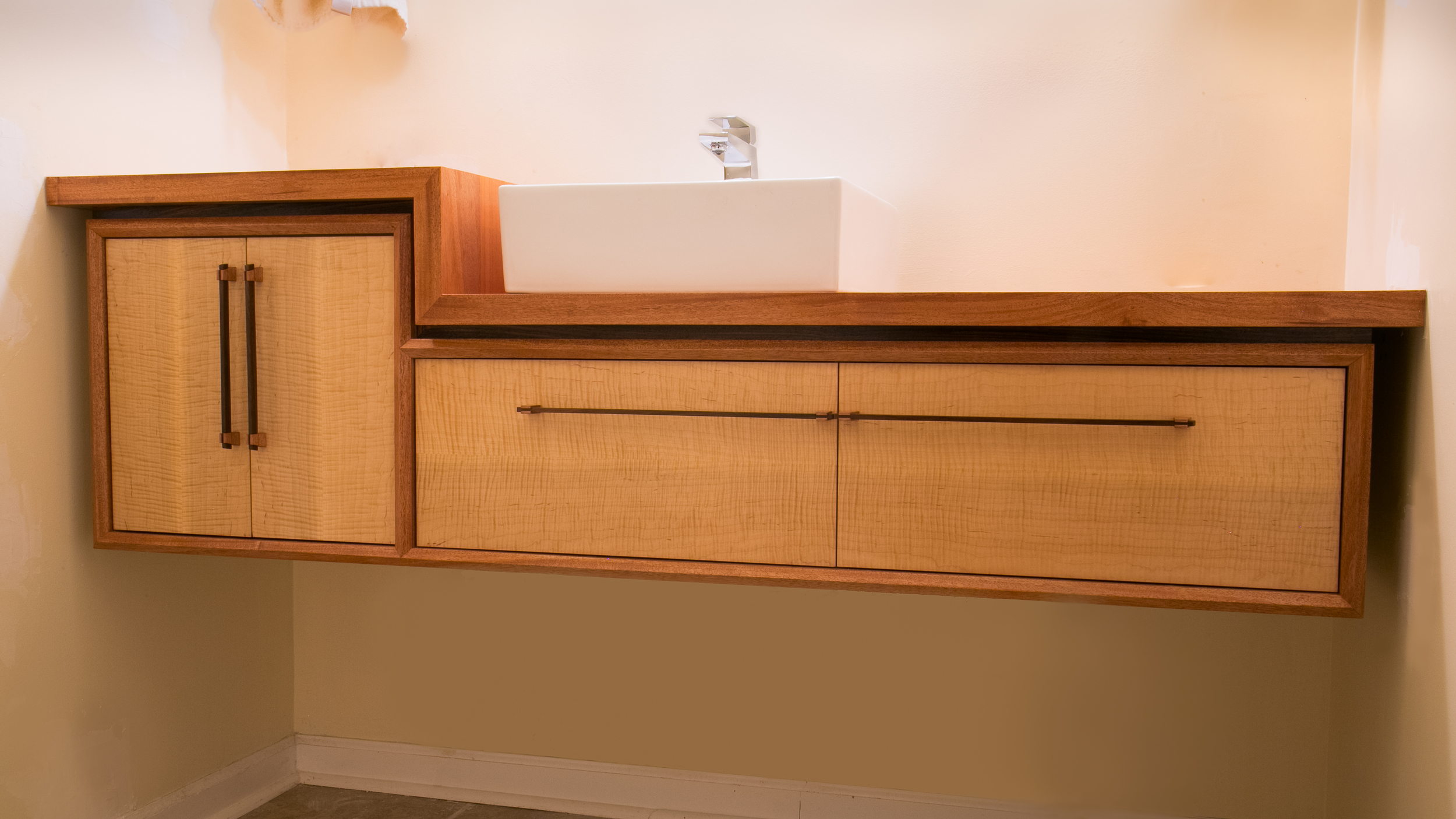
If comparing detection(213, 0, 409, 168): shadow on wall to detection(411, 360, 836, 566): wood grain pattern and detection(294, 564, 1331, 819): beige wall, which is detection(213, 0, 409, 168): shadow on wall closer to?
detection(411, 360, 836, 566): wood grain pattern

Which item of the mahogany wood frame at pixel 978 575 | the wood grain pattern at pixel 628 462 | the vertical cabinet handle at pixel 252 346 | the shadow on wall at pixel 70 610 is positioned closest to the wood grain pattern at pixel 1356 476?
the mahogany wood frame at pixel 978 575

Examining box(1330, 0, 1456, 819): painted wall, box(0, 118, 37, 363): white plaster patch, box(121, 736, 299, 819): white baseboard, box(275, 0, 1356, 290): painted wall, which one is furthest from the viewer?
box(121, 736, 299, 819): white baseboard

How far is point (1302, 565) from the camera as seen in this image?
129 cm

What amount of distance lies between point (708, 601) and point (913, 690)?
418mm

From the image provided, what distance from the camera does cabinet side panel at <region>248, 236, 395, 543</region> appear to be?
1.50m

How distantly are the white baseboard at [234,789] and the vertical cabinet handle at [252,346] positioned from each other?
30.7 inches

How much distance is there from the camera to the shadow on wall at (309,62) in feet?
6.33

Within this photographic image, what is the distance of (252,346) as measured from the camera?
1528 mm

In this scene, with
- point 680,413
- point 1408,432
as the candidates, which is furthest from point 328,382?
point 1408,432

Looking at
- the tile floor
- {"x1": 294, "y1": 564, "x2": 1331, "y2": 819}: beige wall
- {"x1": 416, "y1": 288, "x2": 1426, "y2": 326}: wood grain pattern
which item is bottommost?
the tile floor

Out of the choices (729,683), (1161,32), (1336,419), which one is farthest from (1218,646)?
(1161,32)

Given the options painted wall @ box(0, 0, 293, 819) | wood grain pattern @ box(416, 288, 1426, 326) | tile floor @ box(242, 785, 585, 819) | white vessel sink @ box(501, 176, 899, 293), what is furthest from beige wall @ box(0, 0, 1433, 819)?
white vessel sink @ box(501, 176, 899, 293)

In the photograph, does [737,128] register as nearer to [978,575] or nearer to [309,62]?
[978,575]

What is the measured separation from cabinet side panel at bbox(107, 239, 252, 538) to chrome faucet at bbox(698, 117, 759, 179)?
752mm
